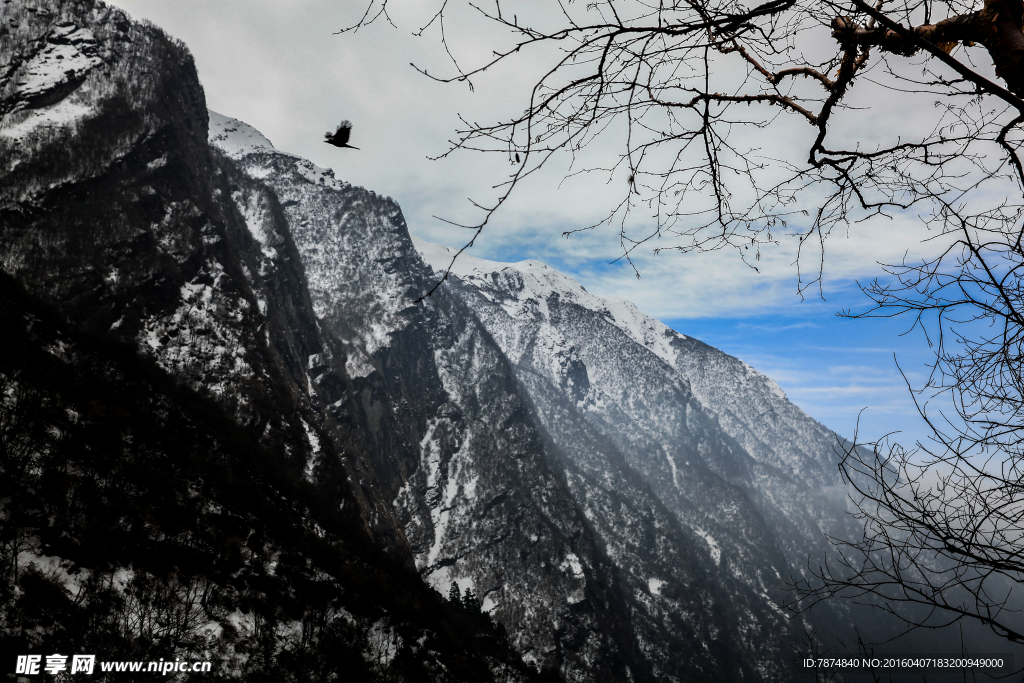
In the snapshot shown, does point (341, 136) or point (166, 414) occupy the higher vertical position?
point (166, 414)

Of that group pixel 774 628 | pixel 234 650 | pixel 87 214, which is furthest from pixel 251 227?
pixel 774 628

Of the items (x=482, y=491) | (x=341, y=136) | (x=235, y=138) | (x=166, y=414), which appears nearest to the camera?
(x=341, y=136)

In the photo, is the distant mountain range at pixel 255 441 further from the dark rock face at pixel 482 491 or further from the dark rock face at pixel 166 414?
the dark rock face at pixel 482 491

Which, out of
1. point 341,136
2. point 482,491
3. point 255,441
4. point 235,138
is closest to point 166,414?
point 255,441

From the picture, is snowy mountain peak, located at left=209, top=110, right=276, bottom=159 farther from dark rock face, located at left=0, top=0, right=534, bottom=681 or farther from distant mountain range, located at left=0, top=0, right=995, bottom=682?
dark rock face, located at left=0, top=0, right=534, bottom=681

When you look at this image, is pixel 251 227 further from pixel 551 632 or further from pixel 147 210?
pixel 551 632

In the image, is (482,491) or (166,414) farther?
(482,491)

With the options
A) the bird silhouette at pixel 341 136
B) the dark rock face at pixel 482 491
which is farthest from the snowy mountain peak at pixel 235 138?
the bird silhouette at pixel 341 136

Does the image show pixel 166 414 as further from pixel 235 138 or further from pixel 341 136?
pixel 235 138

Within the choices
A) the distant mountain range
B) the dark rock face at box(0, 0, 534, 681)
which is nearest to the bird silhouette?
the distant mountain range
